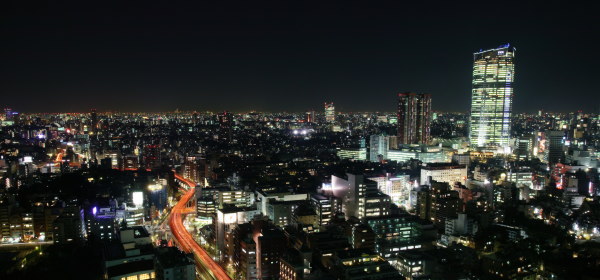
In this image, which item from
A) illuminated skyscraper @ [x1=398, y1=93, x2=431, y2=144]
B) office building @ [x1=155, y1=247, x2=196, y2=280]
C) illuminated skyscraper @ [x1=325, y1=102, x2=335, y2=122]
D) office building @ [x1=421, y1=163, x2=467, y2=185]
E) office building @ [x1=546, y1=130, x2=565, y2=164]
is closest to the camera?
office building @ [x1=155, y1=247, x2=196, y2=280]

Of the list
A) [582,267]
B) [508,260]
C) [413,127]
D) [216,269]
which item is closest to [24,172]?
[216,269]

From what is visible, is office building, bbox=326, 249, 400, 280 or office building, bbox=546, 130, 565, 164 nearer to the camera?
office building, bbox=326, 249, 400, 280

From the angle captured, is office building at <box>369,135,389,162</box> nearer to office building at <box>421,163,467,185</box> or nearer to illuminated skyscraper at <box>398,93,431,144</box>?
illuminated skyscraper at <box>398,93,431,144</box>

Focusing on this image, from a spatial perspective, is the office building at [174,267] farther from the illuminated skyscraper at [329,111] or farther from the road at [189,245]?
the illuminated skyscraper at [329,111]

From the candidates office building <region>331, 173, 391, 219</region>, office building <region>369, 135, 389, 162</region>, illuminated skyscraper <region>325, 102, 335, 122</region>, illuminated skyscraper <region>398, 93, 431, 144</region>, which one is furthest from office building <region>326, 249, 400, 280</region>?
illuminated skyscraper <region>325, 102, 335, 122</region>

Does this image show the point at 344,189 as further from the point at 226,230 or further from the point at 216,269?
the point at 216,269

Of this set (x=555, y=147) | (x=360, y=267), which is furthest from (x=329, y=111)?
(x=360, y=267)

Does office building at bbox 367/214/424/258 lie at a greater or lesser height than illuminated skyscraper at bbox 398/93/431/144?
lesser
